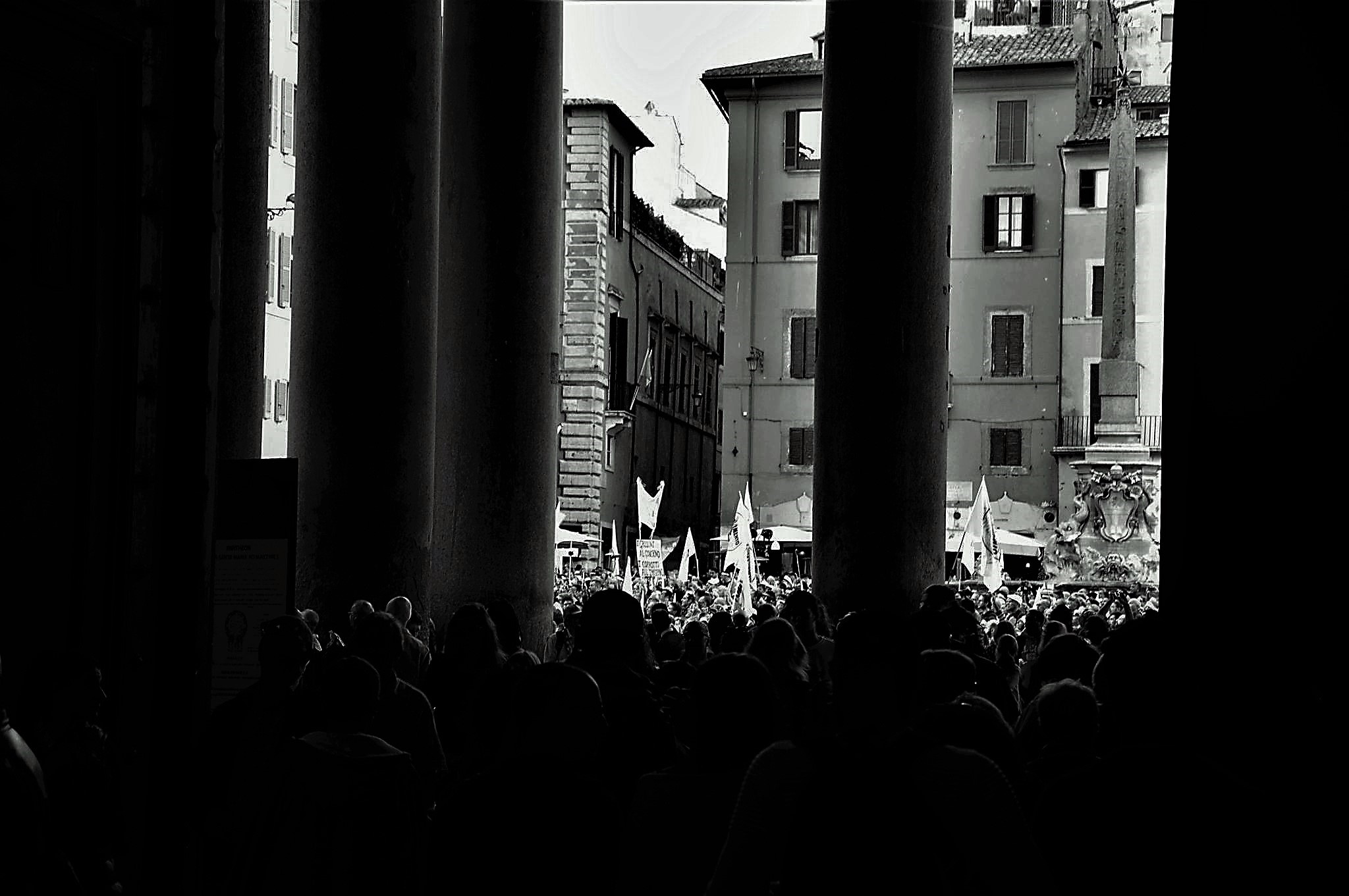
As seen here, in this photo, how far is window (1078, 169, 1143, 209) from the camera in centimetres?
6219

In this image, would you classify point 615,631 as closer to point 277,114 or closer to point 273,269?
point 277,114

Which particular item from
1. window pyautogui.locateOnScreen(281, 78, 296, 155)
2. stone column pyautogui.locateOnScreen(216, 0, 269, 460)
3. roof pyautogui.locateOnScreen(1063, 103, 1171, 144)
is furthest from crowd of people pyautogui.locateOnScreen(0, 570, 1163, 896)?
roof pyautogui.locateOnScreen(1063, 103, 1171, 144)

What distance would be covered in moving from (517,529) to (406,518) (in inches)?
65.8

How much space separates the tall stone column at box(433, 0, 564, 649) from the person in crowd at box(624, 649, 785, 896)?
42.5 feet

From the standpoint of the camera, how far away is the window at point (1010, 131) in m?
63.7

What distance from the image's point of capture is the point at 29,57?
623 cm

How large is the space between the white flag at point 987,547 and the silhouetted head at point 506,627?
21093mm

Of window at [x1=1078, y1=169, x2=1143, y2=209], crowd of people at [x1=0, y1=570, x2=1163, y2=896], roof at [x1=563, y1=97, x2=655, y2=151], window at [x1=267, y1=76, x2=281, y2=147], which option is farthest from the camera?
roof at [x1=563, y1=97, x2=655, y2=151]

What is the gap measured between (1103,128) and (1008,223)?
4.10 m

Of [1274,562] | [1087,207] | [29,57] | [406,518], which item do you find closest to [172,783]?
[29,57]

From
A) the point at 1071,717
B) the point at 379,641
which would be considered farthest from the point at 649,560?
the point at 1071,717

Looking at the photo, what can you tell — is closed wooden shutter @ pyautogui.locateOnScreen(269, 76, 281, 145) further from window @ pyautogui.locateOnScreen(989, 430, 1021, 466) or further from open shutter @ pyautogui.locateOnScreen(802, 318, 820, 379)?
window @ pyautogui.locateOnScreen(989, 430, 1021, 466)

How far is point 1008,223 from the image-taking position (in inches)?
2514

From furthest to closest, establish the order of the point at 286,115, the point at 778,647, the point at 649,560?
the point at 286,115 < the point at 649,560 < the point at 778,647
